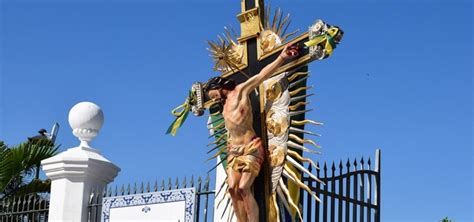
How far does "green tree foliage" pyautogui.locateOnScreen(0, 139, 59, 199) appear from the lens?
38.4 feet

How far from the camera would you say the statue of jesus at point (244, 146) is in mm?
6457

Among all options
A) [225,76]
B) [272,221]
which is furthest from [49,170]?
[272,221]

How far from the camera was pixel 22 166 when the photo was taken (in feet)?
39.3

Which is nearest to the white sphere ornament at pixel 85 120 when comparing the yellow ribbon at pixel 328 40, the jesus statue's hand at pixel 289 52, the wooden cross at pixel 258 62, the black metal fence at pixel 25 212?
the black metal fence at pixel 25 212

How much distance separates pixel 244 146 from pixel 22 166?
21.1ft

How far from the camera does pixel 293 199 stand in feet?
21.1

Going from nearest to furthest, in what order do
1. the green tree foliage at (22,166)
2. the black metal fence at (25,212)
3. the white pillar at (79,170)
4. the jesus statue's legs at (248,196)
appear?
the jesus statue's legs at (248,196), the white pillar at (79,170), the black metal fence at (25,212), the green tree foliage at (22,166)

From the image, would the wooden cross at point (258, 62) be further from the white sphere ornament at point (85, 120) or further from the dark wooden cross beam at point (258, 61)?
the white sphere ornament at point (85, 120)

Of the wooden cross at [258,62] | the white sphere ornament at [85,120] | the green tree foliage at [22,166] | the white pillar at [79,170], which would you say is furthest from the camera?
the green tree foliage at [22,166]

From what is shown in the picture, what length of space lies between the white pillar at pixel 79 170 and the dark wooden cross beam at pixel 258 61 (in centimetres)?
198

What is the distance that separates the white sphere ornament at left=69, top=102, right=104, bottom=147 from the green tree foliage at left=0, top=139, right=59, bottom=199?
3558 mm

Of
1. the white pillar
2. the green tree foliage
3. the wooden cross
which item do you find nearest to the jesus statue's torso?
the wooden cross

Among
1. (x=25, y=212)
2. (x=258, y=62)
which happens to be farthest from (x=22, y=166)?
(x=258, y=62)

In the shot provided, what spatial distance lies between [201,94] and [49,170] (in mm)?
2154
